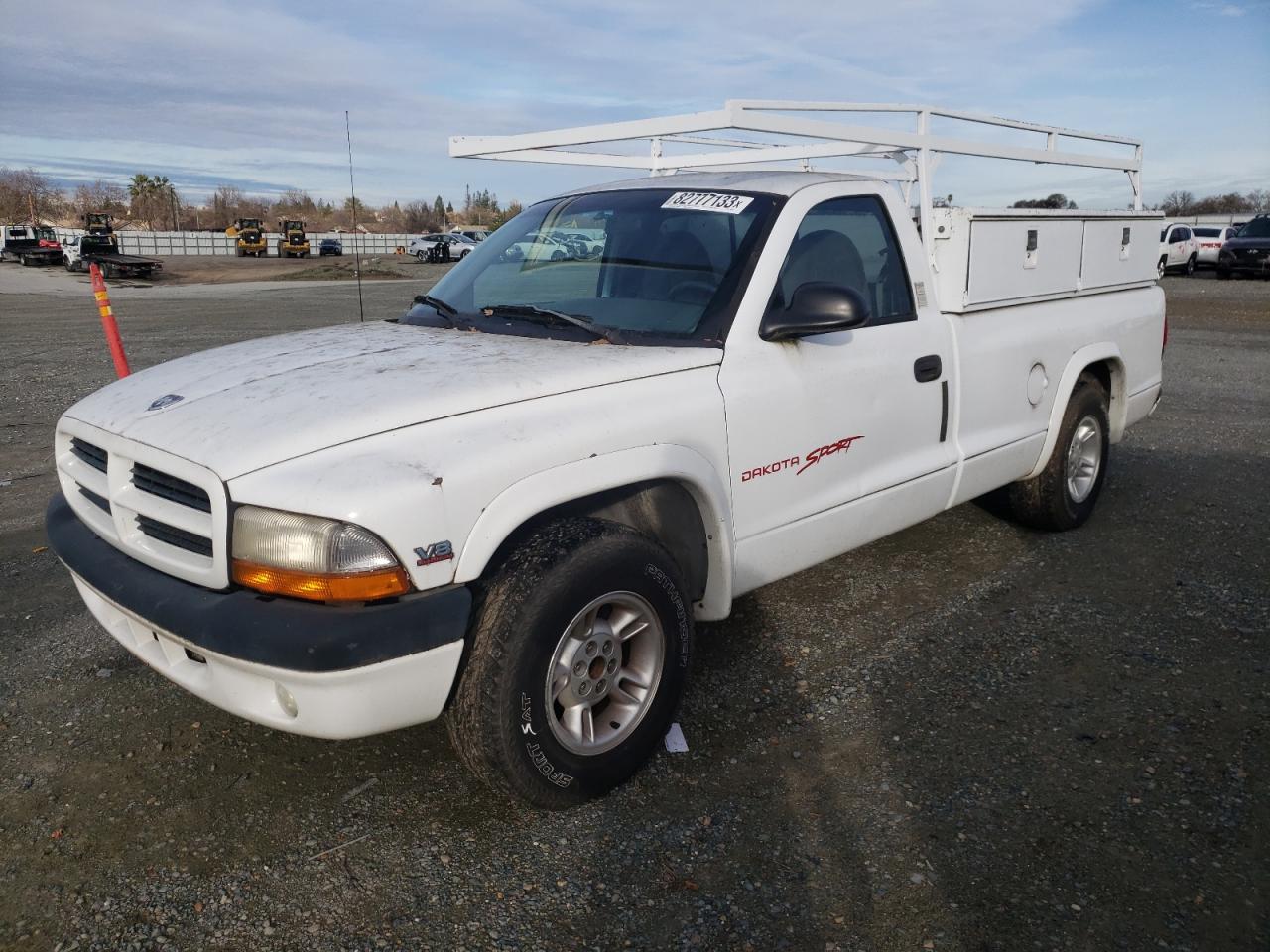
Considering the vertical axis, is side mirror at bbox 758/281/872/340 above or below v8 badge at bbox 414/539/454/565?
above

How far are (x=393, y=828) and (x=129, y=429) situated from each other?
1.39 meters

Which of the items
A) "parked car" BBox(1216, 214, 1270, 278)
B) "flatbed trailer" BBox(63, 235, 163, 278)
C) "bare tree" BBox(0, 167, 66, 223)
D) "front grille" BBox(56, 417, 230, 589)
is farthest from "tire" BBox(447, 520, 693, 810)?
"bare tree" BBox(0, 167, 66, 223)

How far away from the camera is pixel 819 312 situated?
328 cm

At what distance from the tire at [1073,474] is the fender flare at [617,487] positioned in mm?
2567

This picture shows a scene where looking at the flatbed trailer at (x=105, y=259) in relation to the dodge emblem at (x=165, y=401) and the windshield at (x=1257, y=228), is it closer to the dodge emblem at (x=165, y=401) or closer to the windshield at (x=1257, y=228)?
the windshield at (x=1257, y=228)

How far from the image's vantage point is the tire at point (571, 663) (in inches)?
103

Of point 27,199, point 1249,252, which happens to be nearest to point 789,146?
point 1249,252

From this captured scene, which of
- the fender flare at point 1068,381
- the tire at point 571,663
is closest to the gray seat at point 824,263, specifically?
the tire at point 571,663

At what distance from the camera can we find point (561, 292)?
376cm

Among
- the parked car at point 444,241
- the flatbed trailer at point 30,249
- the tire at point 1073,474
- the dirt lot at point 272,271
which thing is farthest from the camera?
the parked car at point 444,241

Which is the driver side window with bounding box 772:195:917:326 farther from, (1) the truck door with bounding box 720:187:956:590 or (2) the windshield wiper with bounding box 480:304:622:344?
(2) the windshield wiper with bounding box 480:304:622:344

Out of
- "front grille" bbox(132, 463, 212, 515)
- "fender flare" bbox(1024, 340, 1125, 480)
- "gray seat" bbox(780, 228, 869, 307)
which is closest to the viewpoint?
"front grille" bbox(132, 463, 212, 515)

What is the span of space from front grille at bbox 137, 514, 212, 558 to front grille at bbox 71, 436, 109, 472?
0.34 metres

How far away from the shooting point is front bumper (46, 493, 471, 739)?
239cm
